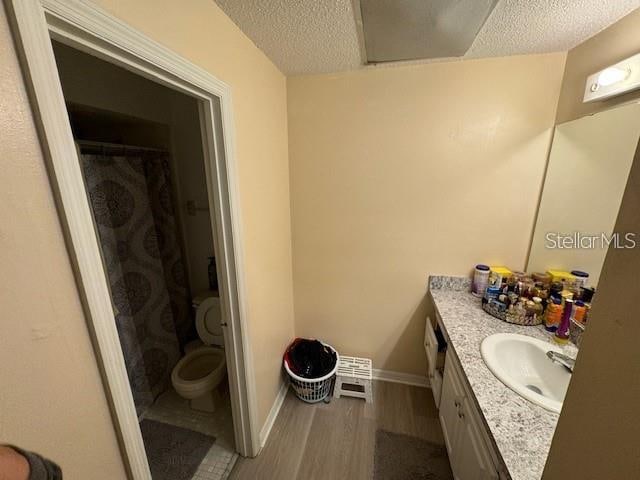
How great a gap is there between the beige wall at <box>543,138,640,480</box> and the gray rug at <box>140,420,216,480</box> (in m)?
1.77

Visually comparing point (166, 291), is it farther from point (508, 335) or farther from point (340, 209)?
point (508, 335)

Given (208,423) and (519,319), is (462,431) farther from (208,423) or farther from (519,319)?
(208,423)

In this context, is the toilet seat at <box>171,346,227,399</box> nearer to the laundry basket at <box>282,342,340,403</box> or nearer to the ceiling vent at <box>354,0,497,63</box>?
the laundry basket at <box>282,342,340,403</box>

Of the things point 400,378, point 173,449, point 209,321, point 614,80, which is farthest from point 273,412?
point 614,80

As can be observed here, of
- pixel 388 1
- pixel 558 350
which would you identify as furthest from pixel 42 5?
pixel 558 350

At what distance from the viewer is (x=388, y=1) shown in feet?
3.17

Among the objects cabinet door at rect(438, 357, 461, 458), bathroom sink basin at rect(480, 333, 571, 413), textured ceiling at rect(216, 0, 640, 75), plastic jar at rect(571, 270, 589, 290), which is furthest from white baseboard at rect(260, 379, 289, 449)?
textured ceiling at rect(216, 0, 640, 75)

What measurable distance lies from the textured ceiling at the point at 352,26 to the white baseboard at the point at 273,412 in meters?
2.16

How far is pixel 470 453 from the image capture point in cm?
99

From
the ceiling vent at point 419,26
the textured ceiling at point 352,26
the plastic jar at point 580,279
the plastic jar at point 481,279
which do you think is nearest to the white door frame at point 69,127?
the textured ceiling at point 352,26

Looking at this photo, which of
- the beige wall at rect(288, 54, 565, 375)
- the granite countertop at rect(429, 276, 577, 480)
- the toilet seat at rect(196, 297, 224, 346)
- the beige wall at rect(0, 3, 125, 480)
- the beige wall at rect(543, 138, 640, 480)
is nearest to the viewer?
the beige wall at rect(543, 138, 640, 480)

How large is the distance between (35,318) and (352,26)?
4.82ft

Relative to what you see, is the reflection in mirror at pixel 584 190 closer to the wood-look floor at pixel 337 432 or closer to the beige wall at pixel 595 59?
the beige wall at pixel 595 59

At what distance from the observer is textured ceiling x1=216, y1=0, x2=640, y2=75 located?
1.00 metres
